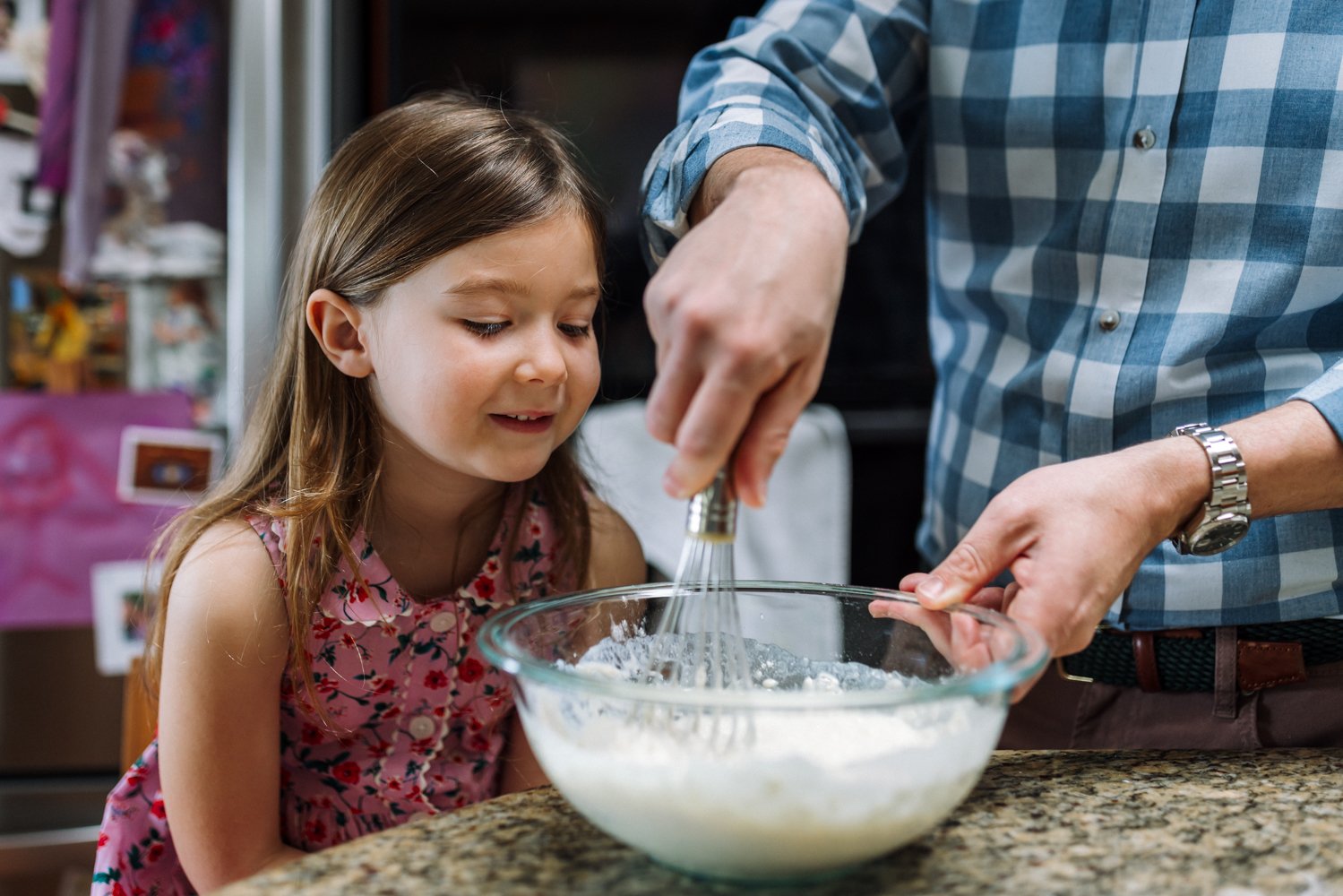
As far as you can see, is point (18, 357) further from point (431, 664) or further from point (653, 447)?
point (431, 664)

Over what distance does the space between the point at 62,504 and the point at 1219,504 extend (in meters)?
1.84

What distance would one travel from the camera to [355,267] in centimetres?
100

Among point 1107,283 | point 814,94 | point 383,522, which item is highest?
point 814,94

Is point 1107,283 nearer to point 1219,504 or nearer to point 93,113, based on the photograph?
point 1219,504

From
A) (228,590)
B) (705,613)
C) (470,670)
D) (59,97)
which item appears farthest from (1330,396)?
(59,97)

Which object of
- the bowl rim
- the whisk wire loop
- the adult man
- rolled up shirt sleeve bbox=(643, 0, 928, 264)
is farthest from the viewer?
rolled up shirt sleeve bbox=(643, 0, 928, 264)

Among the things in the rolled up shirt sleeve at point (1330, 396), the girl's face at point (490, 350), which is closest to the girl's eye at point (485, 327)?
the girl's face at point (490, 350)

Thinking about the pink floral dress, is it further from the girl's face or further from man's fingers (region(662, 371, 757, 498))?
man's fingers (region(662, 371, 757, 498))

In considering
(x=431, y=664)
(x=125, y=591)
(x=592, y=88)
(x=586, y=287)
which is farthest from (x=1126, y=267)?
(x=125, y=591)

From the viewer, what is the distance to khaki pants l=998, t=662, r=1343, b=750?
38.3 inches

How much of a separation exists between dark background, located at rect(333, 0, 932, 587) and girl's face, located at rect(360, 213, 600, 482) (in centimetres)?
99

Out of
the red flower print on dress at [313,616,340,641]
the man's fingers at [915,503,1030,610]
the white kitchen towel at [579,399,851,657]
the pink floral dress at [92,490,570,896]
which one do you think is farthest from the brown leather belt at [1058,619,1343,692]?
the white kitchen towel at [579,399,851,657]

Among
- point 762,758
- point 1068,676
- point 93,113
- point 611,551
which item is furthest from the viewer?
point 93,113

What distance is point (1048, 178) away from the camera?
1.08m
